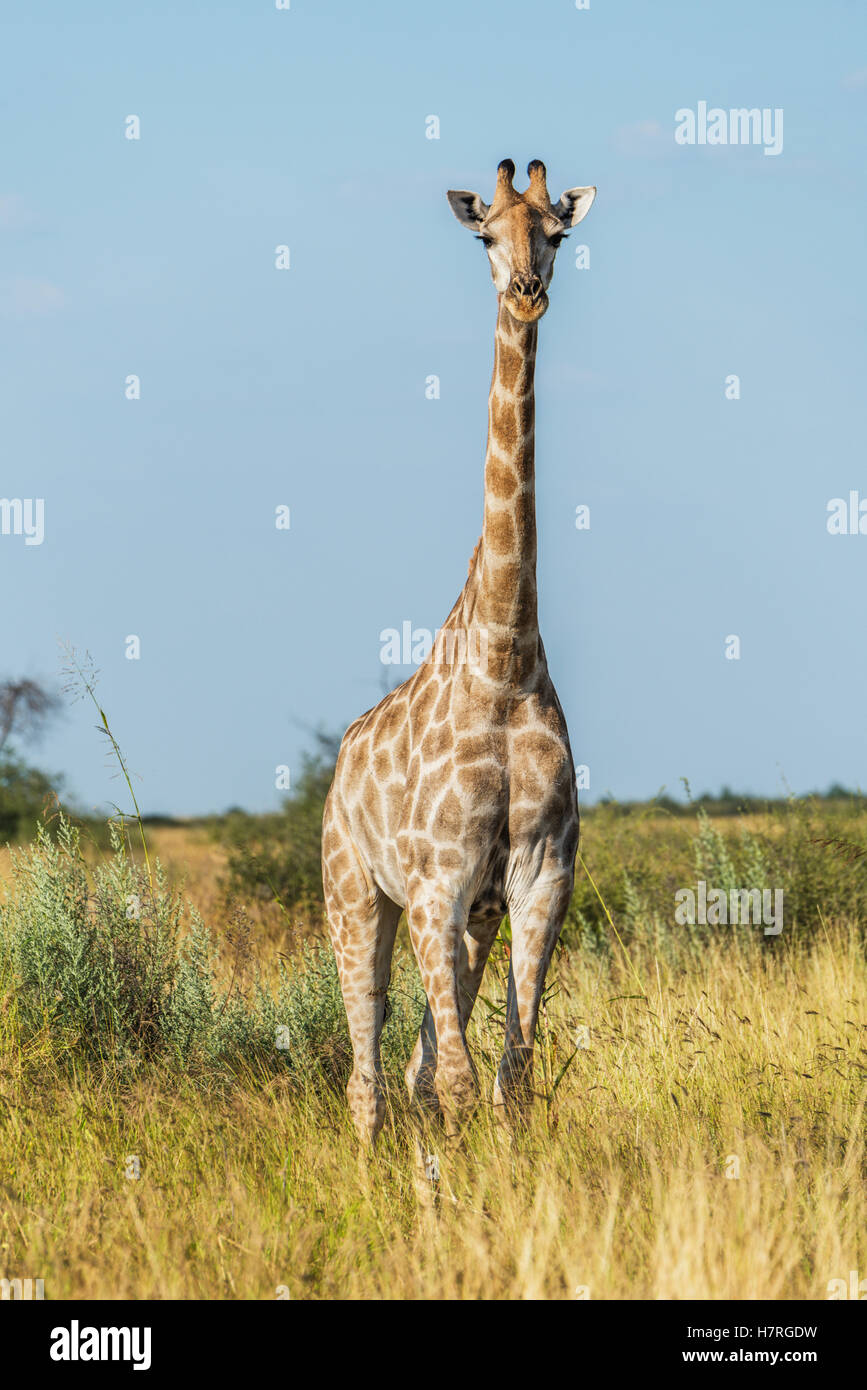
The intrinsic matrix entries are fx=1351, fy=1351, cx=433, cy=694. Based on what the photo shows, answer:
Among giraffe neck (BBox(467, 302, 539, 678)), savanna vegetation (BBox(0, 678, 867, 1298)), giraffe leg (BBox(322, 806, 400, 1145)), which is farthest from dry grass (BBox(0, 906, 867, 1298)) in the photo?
giraffe neck (BBox(467, 302, 539, 678))

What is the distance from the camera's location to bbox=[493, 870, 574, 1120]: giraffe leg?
5.33m

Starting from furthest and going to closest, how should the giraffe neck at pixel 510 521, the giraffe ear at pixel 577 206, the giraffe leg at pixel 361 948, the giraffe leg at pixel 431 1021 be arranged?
the giraffe leg at pixel 361 948 → the giraffe leg at pixel 431 1021 → the giraffe ear at pixel 577 206 → the giraffe neck at pixel 510 521

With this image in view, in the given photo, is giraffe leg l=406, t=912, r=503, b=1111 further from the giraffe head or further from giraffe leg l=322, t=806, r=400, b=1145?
the giraffe head

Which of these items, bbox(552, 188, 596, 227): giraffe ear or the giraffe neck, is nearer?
the giraffe neck

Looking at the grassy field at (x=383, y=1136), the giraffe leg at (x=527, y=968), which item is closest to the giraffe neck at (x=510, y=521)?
the giraffe leg at (x=527, y=968)

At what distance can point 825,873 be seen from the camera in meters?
11.8

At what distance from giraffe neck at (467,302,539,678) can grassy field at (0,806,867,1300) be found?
175cm

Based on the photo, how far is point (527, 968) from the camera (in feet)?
17.6

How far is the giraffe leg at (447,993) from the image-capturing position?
5172 millimetres

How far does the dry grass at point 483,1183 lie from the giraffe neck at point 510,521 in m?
1.83

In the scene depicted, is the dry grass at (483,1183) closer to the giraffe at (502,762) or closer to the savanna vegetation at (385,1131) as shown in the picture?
the savanna vegetation at (385,1131)
